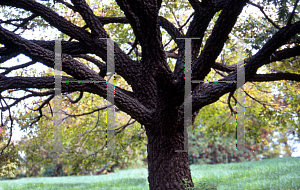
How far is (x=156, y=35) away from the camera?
9.65ft

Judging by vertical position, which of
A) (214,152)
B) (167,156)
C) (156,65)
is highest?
(156,65)

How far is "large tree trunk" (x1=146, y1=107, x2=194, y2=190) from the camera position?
158 inches

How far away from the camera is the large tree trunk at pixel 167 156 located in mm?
4020

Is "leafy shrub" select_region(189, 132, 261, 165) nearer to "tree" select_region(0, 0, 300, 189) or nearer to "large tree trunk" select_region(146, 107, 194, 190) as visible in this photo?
"large tree trunk" select_region(146, 107, 194, 190)

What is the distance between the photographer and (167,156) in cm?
409

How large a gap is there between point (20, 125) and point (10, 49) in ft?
11.2

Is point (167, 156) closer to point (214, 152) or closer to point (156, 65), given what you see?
point (156, 65)

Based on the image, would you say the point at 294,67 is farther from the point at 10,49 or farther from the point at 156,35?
the point at 10,49

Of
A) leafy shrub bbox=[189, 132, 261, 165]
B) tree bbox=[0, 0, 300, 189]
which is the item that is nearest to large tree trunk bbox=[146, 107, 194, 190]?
tree bbox=[0, 0, 300, 189]

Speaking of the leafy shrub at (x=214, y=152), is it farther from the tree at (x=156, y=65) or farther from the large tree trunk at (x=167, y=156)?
the tree at (x=156, y=65)

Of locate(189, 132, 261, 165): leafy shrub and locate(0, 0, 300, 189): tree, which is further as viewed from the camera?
locate(189, 132, 261, 165): leafy shrub

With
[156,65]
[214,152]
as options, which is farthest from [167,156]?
[214,152]

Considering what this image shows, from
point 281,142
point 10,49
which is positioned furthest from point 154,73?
point 281,142

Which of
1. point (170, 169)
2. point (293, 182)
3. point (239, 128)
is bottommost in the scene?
point (293, 182)
